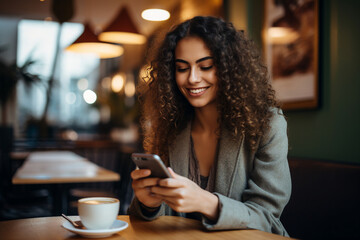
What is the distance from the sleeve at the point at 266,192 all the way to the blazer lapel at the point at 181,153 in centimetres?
27

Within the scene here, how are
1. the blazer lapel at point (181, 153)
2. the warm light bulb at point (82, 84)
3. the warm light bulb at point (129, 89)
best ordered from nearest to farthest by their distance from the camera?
the blazer lapel at point (181, 153)
the warm light bulb at point (129, 89)
the warm light bulb at point (82, 84)

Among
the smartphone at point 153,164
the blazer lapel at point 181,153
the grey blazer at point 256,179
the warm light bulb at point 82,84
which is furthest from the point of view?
the warm light bulb at point 82,84

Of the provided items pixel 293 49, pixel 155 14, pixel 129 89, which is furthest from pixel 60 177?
pixel 129 89

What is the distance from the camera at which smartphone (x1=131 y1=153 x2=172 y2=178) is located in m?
0.98

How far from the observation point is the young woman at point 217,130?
49.7 inches

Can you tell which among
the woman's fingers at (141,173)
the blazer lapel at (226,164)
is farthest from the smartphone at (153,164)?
the blazer lapel at (226,164)

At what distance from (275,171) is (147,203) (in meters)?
0.47

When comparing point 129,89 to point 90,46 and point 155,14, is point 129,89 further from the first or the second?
point 155,14

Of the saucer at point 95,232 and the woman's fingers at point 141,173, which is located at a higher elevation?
the woman's fingers at point 141,173

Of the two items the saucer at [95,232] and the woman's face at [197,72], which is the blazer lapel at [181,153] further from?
the saucer at [95,232]

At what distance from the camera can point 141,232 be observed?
1.11m

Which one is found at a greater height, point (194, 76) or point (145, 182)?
point (194, 76)

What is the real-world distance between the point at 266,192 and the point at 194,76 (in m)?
0.51

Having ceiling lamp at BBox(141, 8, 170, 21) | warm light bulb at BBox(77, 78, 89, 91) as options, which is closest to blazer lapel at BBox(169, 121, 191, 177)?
ceiling lamp at BBox(141, 8, 170, 21)
